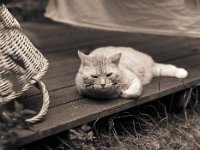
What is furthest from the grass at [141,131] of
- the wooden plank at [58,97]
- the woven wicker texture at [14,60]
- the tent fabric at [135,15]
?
the tent fabric at [135,15]

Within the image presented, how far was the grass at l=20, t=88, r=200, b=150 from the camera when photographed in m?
2.17

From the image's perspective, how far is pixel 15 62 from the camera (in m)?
1.93

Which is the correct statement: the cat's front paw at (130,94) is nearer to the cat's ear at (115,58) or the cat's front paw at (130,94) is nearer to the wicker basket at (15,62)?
the cat's ear at (115,58)

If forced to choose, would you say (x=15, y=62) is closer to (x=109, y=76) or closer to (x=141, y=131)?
(x=109, y=76)

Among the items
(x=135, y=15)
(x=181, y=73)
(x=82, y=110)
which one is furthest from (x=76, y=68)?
(x=82, y=110)

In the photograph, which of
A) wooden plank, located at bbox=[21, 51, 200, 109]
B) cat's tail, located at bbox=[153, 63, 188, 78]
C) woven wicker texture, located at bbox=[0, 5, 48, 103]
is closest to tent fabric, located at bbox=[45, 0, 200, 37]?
cat's tail, located at bbox=[153, 63, 188, 78]

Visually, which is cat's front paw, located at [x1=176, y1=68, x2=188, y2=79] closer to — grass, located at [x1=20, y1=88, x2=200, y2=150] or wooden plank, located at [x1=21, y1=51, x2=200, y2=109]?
grass, located at [x1=20, y1=88, x2=200, y2=150]

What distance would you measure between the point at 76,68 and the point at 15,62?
3.67 feet

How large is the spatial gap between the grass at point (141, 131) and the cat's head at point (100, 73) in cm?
21

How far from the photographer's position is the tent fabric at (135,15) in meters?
2.79

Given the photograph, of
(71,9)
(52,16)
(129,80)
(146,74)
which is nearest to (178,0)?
(146,74)

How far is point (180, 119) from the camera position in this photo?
110 inches

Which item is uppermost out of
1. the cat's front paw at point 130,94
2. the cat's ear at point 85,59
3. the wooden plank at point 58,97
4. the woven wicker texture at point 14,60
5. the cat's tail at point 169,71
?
the woven wicker texture at point 14,60

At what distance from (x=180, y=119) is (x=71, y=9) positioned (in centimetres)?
146
